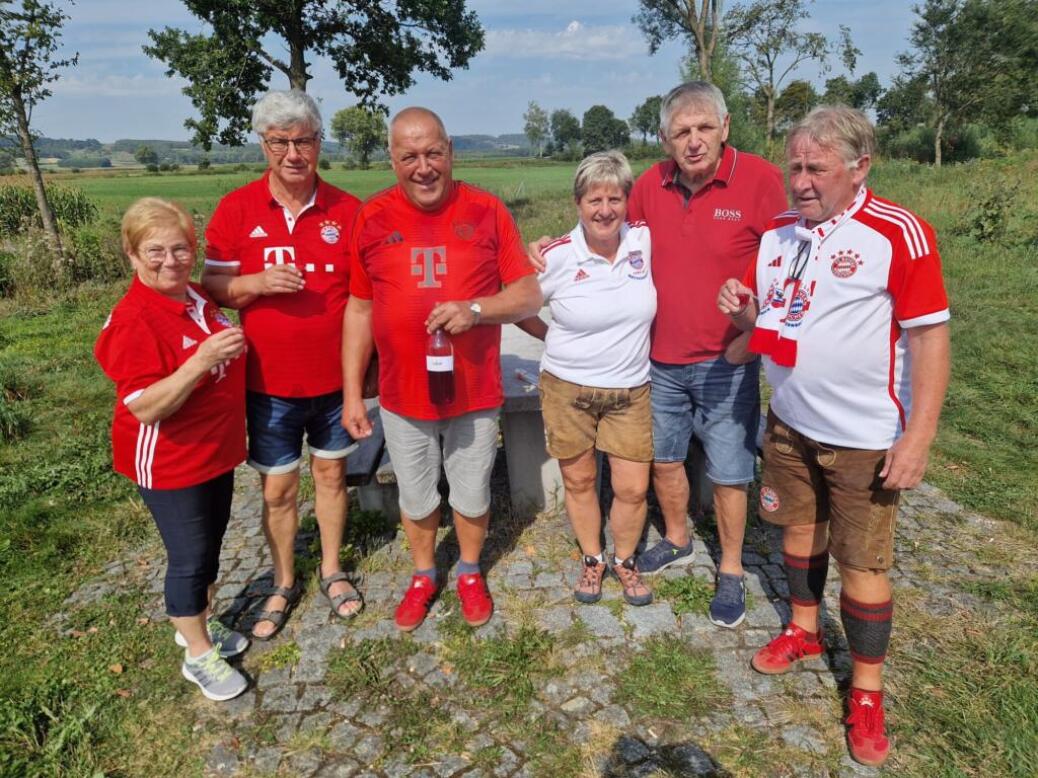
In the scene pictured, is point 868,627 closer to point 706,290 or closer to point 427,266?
point 706,290

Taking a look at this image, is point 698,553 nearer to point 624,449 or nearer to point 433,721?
point 624,449

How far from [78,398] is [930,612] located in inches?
294

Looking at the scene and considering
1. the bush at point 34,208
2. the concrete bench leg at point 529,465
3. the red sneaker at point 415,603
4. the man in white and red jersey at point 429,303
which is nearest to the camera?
the man in white and red jersey at point 429,303

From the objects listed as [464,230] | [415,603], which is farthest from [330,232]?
[415,603]

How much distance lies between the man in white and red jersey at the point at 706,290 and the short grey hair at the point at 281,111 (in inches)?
61.2

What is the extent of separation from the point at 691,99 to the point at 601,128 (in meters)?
130

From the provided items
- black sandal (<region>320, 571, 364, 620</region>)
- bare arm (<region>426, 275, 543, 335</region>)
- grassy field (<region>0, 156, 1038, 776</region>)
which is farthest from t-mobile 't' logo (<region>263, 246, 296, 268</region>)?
grassy field (<region>0, 156, 1038, 776</region>)

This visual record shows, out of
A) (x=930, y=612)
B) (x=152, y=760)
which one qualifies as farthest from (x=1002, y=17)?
(x=152, y=760)

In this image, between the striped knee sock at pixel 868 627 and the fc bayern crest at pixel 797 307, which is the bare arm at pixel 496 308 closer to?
the fc bayern crest at pixel 797 307

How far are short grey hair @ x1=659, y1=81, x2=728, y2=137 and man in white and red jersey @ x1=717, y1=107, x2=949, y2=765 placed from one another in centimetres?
60

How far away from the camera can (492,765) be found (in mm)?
2561

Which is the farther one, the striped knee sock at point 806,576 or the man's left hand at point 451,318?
the striped knee sock at point 806,576

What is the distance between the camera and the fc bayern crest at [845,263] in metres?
2.22

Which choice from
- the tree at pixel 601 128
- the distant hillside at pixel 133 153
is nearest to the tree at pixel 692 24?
the distant hillside at pixel 133 153
